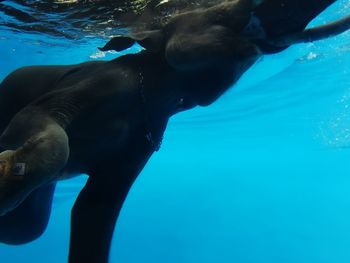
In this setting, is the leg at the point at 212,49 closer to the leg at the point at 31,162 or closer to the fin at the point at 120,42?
the fin at the point at 120,42

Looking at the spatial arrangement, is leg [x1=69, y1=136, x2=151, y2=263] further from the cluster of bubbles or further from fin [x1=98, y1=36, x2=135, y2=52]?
the cluster of bubbles

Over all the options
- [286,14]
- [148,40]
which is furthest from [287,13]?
[148,40]

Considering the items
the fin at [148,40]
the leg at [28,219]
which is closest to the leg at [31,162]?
the fin at [148,40]

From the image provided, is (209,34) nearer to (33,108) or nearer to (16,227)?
(33,108)

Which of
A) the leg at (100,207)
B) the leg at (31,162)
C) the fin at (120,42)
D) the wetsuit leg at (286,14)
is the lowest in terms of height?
the leg at (100,207)

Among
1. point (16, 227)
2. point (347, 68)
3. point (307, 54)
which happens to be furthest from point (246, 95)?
point (16, 227)

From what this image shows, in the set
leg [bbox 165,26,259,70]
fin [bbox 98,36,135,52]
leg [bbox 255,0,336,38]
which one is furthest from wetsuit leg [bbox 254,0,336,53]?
fin [bbox 98,36,135,52]

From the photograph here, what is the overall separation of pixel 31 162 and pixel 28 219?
156 cm

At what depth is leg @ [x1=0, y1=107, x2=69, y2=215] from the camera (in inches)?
75.1

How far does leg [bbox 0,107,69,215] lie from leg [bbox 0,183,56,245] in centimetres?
123

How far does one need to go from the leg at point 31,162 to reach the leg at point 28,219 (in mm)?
1234

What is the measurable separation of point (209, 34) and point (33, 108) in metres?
1.06

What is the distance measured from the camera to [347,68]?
1488 cm

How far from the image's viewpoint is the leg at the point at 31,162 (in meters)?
1.91
